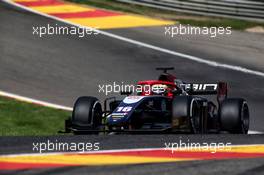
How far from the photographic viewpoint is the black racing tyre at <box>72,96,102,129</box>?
45.4 ft

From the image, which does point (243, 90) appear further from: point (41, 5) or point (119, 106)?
point (41, 5)

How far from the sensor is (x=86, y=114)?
13875 mm

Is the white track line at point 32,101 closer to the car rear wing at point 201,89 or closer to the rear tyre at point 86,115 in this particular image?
the car rear wing at point 201,89
